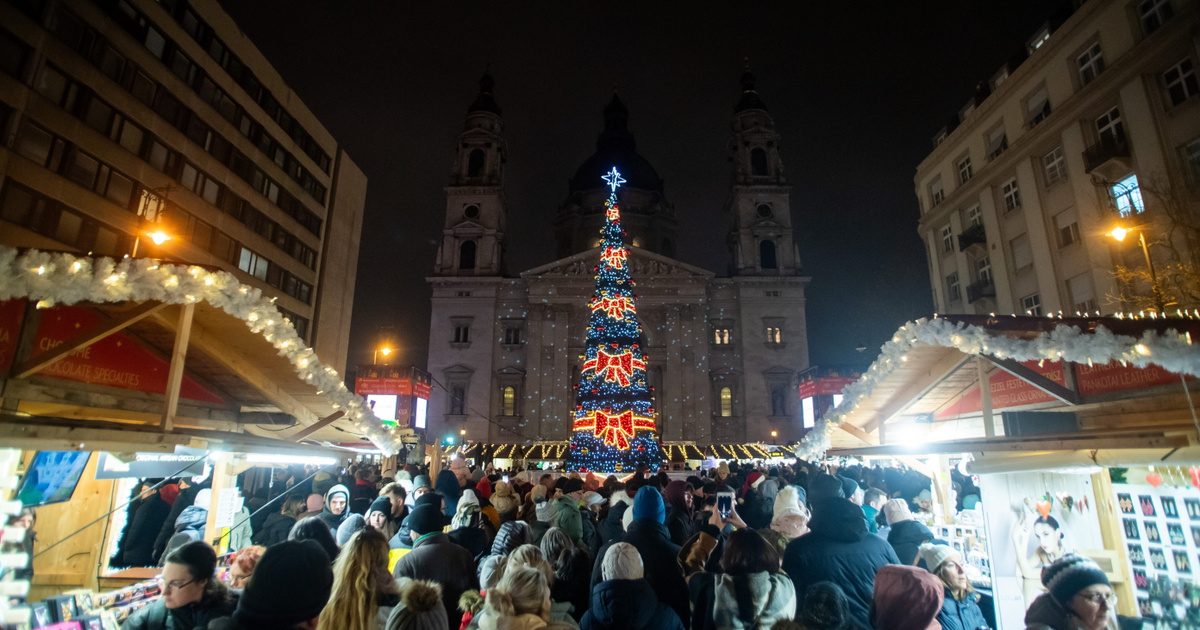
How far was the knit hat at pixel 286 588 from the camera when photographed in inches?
95.3

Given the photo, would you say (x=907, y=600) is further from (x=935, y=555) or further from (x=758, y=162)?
(x=758, y=162)

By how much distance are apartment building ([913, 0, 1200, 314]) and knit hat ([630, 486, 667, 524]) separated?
16255 millimetres

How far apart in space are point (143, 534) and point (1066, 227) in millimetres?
28450

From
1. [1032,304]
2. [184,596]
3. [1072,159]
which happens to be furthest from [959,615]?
[1032,304]

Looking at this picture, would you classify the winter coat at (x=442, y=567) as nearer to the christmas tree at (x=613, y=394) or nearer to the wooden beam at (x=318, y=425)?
the wooden beam at (x=318, y=425)

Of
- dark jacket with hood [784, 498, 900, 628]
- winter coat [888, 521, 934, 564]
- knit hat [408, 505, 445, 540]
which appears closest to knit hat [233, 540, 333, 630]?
knit hat [408, 505, 445, 540]

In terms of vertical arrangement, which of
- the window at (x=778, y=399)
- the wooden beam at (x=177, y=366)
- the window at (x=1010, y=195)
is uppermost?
the window at (x=1010, y=195)

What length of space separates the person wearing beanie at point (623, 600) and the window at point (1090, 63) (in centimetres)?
2585

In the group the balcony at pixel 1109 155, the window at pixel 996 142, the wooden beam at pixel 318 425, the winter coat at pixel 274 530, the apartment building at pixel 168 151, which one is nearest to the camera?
the winter coat at pixel 274 530

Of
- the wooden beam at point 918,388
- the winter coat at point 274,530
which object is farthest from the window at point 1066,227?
the winter coat at point 274,530

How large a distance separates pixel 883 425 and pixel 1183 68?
19020 millimetres

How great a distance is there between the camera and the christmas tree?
21.6 m

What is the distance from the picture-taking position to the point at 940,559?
13.8ft

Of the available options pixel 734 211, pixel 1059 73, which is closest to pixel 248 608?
pixel 1059 73
